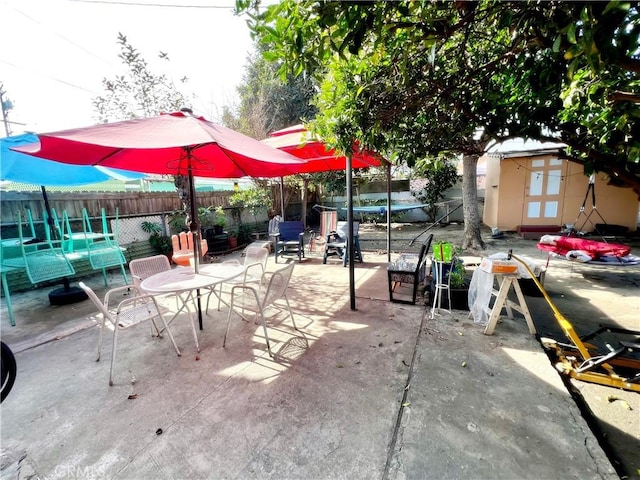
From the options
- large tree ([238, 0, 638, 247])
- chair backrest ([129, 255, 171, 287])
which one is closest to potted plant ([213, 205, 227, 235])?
chair backrest ([129, 255, 171, 287])

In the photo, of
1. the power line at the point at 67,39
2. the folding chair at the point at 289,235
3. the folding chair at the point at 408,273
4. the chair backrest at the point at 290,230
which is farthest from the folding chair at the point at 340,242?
the power line at the point at 67,39

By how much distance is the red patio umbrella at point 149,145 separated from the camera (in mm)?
1749

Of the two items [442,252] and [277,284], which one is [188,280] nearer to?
[277,284]

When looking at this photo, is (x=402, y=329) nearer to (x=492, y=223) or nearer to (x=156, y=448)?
(x=156, y=448)

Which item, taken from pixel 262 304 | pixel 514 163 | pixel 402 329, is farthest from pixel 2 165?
pixel 514 163

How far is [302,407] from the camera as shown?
1.78m

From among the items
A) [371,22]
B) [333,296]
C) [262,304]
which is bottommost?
[333,296]

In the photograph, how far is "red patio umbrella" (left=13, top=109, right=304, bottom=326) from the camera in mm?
1749

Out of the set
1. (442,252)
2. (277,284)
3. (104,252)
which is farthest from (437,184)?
(104,252)

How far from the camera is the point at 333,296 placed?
3.74m

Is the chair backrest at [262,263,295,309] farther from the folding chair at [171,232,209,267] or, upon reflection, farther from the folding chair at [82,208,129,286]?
the folding chair at [82,208,129,286]

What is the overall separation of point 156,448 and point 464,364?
2.13 metres

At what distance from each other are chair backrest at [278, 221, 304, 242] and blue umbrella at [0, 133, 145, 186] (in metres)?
2.94

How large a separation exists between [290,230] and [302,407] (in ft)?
14.0
